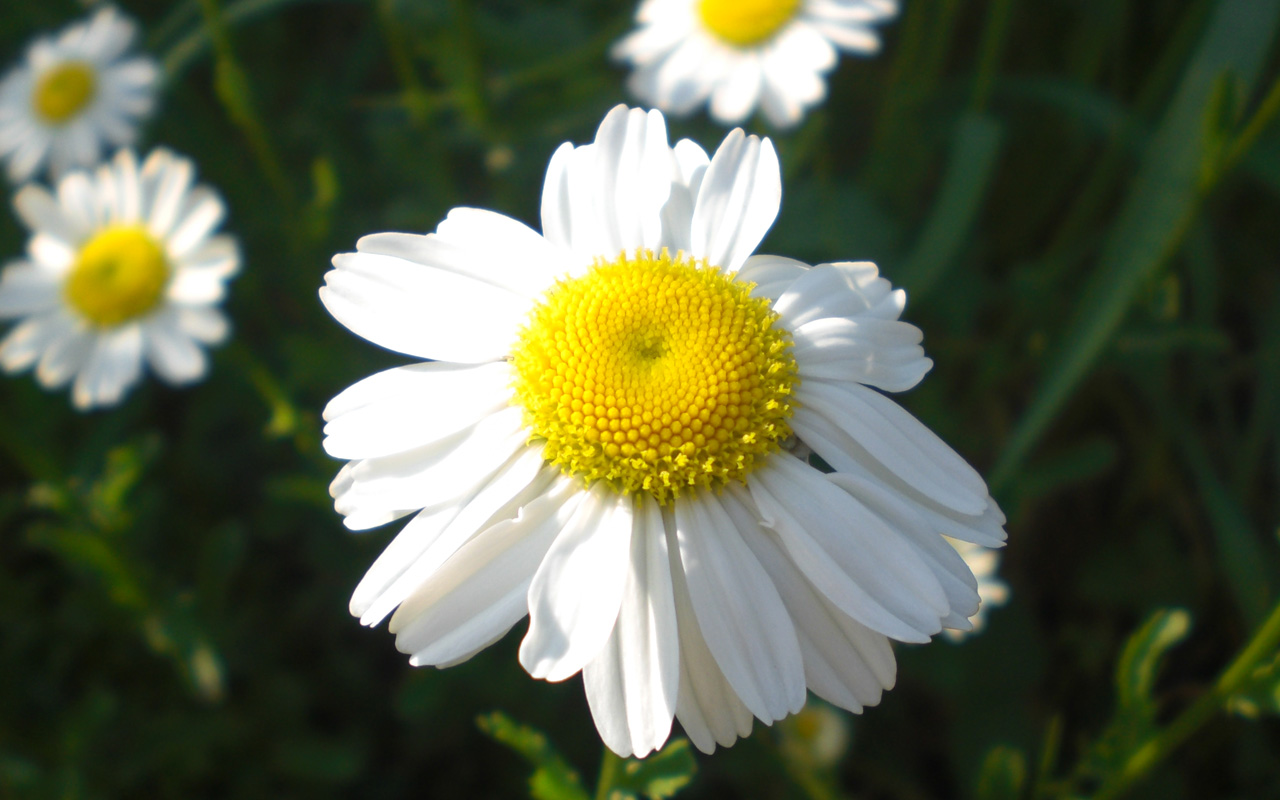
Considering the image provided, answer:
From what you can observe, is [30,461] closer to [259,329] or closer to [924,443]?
[259,329]

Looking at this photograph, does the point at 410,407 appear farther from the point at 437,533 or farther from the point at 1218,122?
the point at 1218,122

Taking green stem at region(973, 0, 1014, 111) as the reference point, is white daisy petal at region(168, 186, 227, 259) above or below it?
below

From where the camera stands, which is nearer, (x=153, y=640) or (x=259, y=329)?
(x=153, y=640)

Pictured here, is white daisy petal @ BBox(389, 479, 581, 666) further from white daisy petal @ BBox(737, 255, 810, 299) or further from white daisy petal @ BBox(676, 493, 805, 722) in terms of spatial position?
white daisy petal @ BBox(737, 255, 810, 299)

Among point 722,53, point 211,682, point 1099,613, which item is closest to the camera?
point 211,682

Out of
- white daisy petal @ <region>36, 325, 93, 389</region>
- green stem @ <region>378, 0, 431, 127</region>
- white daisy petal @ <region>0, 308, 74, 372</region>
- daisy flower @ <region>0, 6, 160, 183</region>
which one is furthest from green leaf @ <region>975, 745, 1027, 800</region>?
daisy flower @ <region>0, 6, 160, 183</region>

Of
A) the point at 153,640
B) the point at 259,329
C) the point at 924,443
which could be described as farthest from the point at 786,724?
the point at 259,329

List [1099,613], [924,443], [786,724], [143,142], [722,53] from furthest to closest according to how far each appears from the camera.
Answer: [143,142] → [1099,613] → [722,53] → [786,724] → [924,443]

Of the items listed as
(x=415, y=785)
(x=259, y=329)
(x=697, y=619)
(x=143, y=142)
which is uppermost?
(x=697, y=619)
